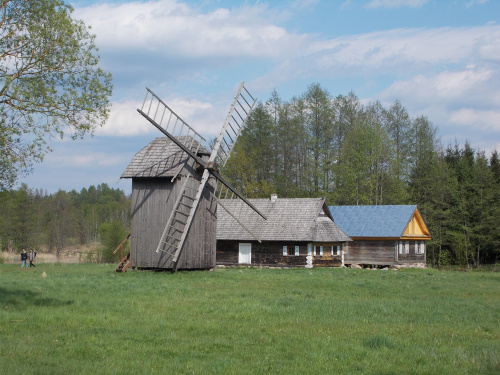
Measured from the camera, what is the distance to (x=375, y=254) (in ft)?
160

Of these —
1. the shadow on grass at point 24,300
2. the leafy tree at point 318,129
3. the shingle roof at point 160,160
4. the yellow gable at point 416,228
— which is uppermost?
the leafy tree at point 318,129

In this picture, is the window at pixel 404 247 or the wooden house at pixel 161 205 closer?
the wooden house at pixel 161 205

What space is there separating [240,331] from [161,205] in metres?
20.1

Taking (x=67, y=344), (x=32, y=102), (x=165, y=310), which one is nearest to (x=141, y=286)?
(x=165, y=310)

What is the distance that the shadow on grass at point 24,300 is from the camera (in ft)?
52.9

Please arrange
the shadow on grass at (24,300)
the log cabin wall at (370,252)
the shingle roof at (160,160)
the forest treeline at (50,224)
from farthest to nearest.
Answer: the forest treeline at (50,224), the log cabin wall at (370,252), the shingle roof at (160,160), the shadow on grass at (24,300)

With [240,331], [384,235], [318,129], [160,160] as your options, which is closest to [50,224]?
[318,129]

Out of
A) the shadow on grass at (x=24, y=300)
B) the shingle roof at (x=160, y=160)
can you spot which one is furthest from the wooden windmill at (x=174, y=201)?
the shadow on grass at (x=24, y=300)

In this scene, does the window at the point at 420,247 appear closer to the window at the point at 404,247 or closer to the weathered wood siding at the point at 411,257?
the weathered wood siding at the point at 411,257

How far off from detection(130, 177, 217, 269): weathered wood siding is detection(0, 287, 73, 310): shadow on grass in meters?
13.8

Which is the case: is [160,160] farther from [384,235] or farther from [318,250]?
[384,235]

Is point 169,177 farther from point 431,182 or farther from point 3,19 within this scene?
point 431,182

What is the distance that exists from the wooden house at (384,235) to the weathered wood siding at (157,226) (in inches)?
770

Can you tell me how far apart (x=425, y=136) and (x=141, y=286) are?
169 ft
